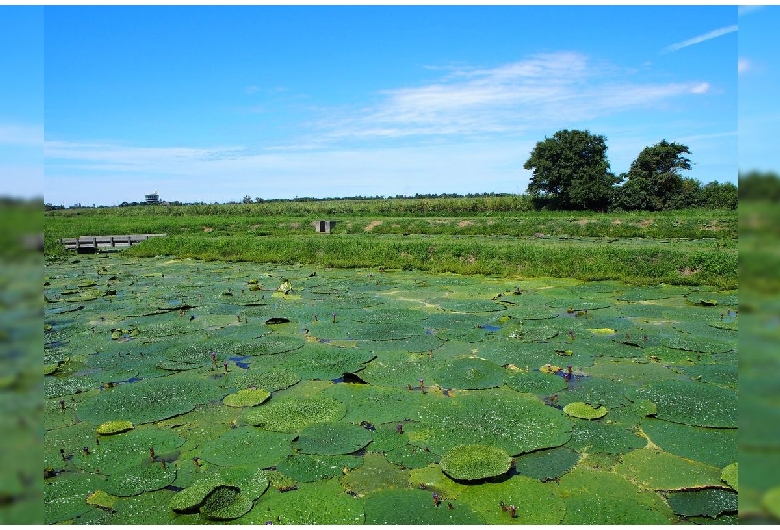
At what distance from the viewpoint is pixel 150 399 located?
702 cm

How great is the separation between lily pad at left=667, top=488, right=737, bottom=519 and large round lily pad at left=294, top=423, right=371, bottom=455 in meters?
3.04

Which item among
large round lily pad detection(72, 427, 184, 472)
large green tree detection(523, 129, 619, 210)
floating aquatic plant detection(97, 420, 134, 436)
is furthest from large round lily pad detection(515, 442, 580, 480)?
large green tree detection(523, 129, 619, 210)

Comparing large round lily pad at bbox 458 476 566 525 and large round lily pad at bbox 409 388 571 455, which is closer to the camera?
large round lily pad at bbox 458 476 566 525

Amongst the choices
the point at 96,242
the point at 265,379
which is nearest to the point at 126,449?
the point at 265,379

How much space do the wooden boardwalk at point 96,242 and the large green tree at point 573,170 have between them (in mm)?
28124

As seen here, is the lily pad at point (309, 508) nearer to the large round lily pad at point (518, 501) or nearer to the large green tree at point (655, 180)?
the large round lily pad at point (518, 501)

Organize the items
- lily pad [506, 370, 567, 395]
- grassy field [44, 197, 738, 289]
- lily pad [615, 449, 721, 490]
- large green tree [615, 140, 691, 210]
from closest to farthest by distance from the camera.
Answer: lily pad [615, 449, 721, 490] < lily pad [506, 370, 567, 395] < grassy field [44, 197, 738, 289] < large green tree [615, 140, 691, 210]

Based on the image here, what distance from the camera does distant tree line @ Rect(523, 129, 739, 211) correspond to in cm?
3731

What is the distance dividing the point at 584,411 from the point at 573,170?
35.1m

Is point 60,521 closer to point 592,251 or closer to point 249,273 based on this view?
point 249,273

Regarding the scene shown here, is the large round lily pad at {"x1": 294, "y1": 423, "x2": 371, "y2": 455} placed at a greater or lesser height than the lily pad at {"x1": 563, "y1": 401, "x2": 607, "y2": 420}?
lesser

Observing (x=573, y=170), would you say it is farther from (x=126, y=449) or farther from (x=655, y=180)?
(x=126, y=449)

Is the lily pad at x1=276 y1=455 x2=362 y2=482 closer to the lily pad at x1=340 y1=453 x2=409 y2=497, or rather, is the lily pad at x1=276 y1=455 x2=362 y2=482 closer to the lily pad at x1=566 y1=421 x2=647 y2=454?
the lily pad at x1=340 y1=453 x2=409 y2=497

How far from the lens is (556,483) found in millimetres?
4957
